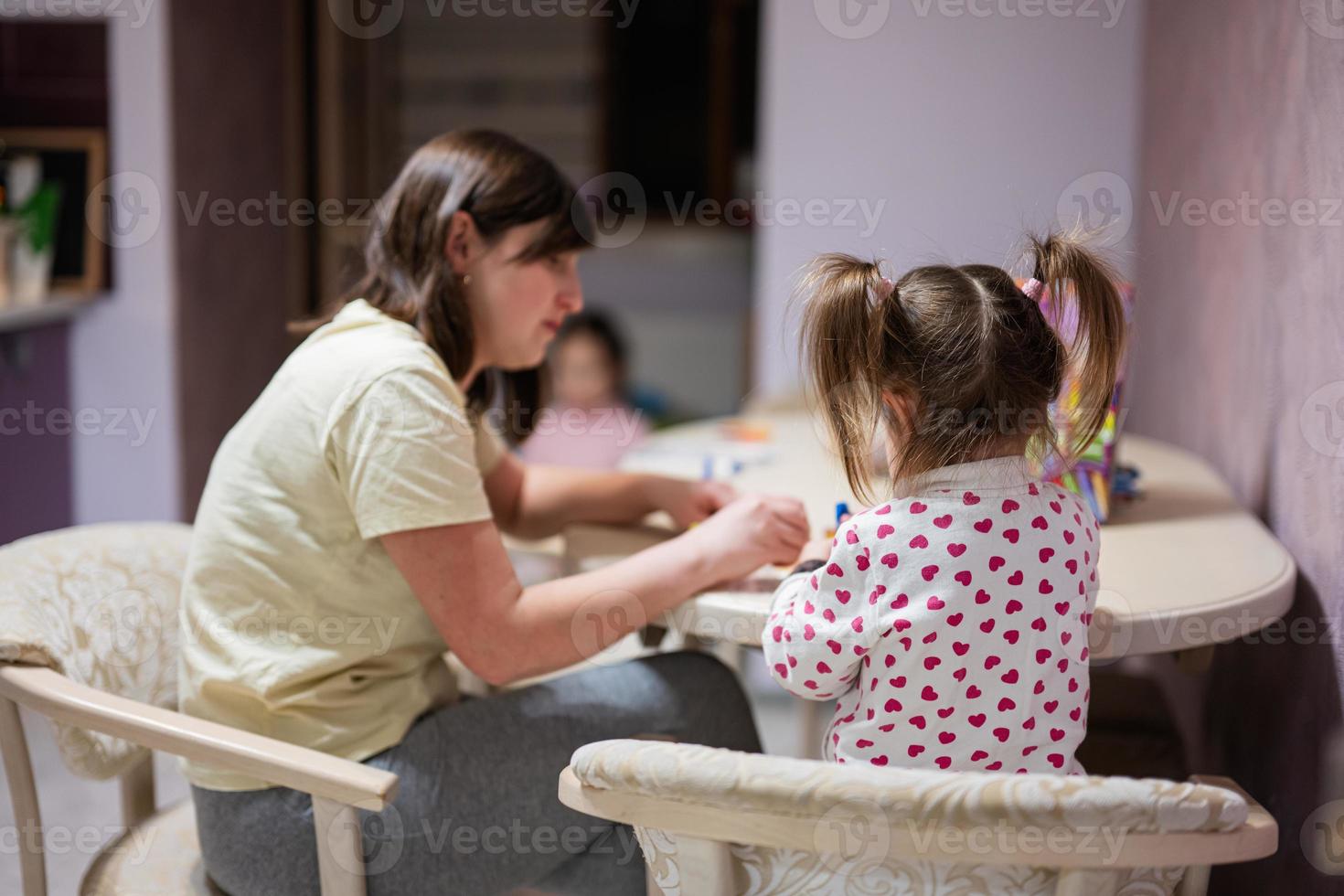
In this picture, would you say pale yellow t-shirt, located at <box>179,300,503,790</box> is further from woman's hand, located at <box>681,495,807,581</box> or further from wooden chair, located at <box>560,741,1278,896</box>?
wooden chair, located at <box>560,741,1278,896</box>

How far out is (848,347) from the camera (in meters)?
Answer: 1.05

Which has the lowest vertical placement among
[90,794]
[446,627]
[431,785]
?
[90,794]

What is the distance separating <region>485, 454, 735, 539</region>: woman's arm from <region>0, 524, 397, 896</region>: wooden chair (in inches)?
15.7

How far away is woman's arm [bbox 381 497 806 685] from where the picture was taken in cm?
122

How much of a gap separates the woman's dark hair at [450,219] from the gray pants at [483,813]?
1.21 ft

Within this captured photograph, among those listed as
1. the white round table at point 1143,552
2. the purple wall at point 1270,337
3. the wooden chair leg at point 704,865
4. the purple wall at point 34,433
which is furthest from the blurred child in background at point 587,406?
the wooden chair leg at point 704,865

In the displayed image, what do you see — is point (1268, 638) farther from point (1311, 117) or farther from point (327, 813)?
point (327, 813)

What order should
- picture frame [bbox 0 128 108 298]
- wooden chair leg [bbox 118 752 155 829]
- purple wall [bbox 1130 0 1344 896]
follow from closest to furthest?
purple wall [bbox 1130 0 1344 896] < wooden chair leg [bbox 118 752 155 829] < picture frame [bbox 0 128 108 298]

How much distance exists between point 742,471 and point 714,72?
361cm

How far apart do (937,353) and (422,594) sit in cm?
53

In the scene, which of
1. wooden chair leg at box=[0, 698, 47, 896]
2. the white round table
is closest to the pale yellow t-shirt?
wooden chair leg at box=[0, 698, 47, 896]

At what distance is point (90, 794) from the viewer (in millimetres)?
2363

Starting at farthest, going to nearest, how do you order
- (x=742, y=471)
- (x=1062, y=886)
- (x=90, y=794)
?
(x=90, y=794) < (x=742, y=471) < (x=1062, y=886)

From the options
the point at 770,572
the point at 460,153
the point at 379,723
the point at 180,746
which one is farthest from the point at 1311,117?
the point at 180,746
